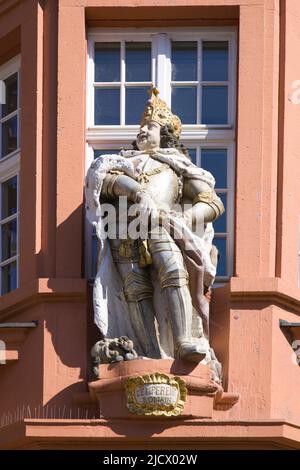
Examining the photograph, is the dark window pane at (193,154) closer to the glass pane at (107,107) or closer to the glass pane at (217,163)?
the glass pane at (217,163)

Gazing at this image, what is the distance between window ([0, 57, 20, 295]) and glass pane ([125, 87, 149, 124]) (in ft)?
3.23

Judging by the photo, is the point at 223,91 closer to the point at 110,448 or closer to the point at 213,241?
the point at 213,241

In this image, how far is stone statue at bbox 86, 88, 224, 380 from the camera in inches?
1141

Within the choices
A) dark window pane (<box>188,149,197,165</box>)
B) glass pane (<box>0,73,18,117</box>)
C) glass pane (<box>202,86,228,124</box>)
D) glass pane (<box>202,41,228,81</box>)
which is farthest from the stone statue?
glass pane (<box>0,73,18,117</box>)

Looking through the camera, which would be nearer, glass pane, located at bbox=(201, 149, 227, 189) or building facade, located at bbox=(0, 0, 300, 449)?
building facade, located at bbox=(0, 0, 300, 449)

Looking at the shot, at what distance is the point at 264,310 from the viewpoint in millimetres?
29359

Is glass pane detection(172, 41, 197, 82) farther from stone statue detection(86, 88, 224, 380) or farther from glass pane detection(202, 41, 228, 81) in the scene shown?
stone statue detection(86, 88, 224, 380)

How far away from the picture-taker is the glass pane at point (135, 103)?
30.4 metres

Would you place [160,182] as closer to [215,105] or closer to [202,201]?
[202,201]

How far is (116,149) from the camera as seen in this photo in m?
30.2

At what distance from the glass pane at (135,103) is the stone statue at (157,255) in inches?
32.1

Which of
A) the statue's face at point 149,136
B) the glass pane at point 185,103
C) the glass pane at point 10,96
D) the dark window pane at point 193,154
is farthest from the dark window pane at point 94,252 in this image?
the glass pane at point 10,96

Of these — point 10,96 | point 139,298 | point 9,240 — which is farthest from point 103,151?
point 139,298

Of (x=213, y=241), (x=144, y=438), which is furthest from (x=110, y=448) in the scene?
(x=213, y=241)
